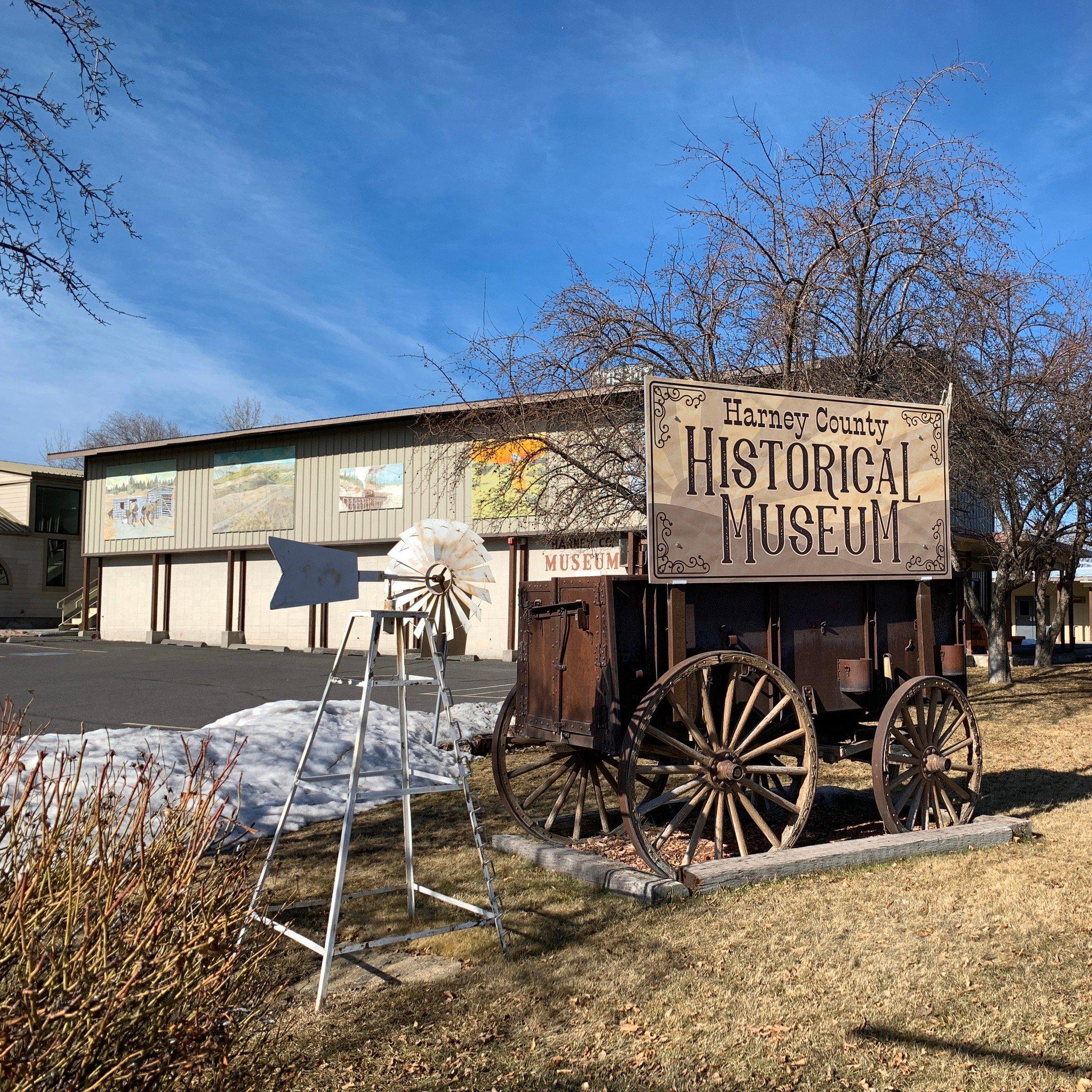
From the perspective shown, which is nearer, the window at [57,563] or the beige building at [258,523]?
the beige building at [258,523]

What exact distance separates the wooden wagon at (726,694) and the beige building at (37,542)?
124 feet

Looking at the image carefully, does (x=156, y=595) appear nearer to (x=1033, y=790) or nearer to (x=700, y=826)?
(x=1033, y=790)

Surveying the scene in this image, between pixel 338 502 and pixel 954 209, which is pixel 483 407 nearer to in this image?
pixel 954 209

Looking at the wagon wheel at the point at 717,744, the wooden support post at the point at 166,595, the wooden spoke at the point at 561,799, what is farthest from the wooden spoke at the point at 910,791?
the wooden support post at the point at 166,595

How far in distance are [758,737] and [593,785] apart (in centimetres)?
137

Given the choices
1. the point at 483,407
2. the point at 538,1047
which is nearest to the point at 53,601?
the point at 483,407

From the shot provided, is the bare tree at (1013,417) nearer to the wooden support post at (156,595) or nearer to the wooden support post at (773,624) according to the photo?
the wooden support post at (773,624)

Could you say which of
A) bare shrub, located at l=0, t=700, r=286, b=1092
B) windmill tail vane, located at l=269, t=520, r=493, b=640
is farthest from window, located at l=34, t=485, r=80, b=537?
bare shrub, located at l=0, t=700, r=286, b=1092

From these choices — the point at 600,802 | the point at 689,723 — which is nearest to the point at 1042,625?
the point at 600,802

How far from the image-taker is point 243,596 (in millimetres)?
30562

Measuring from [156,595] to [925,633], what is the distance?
30037mm

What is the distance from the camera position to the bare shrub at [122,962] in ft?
6.68

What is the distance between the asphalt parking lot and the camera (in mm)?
13570

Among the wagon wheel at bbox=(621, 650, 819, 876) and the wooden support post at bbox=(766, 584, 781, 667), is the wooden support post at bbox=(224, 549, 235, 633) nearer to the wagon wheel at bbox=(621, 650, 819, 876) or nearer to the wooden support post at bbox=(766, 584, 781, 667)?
the wagon wheel at bbox=(621, 650, 819, 876)
